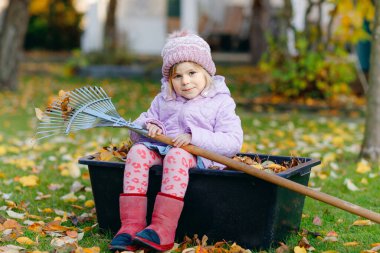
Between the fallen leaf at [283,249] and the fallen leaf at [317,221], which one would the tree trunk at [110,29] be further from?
the fallen leaf at [283,249]

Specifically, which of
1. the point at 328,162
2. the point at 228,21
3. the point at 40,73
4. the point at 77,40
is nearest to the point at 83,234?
the point at 328,162

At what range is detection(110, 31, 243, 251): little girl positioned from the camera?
2951mm

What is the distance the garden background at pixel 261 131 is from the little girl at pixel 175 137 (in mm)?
190

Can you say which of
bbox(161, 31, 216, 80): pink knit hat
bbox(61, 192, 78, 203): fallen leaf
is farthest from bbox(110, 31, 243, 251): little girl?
bbox(61, 192, 78, 203): fallen leaf

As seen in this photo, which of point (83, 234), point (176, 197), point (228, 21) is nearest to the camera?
point (176, 197)

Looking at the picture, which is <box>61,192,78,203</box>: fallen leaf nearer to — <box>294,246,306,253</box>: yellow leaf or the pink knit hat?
the pink knit hat

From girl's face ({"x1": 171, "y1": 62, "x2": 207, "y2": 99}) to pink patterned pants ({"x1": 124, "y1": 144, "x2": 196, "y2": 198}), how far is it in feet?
1.16

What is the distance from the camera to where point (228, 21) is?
54.4 ft

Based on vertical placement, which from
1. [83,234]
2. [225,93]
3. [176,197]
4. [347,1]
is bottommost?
[83,234]

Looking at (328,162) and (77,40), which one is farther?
(77,40)

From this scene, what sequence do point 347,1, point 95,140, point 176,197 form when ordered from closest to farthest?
point 176,197 → point 95,140 → point 347,1

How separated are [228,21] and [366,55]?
714 cm

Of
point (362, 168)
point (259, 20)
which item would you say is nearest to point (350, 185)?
point (362, 168)

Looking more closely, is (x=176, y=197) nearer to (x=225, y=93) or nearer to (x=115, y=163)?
(x=115, y=163)
